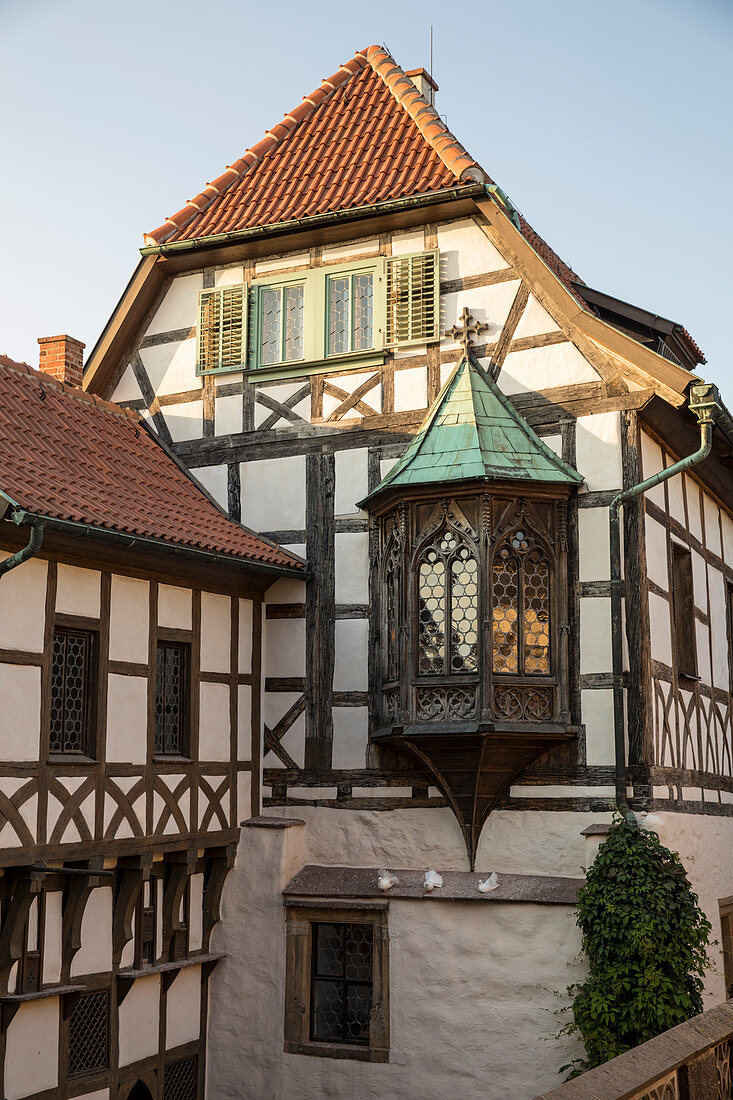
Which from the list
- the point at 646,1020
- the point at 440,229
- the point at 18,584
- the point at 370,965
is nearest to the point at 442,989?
the point at 370,965

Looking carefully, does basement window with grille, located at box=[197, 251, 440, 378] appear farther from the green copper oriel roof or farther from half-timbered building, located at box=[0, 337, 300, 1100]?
half-timbered building, located at box=[0, 337, 300, 1100]

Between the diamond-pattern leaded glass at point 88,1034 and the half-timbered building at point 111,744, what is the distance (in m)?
0.02

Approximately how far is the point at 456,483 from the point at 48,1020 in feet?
20.1

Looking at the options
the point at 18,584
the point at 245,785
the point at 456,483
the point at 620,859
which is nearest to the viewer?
the point at 18,584

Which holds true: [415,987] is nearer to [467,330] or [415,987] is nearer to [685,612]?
[685,612]

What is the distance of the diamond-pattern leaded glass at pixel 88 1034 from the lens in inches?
435

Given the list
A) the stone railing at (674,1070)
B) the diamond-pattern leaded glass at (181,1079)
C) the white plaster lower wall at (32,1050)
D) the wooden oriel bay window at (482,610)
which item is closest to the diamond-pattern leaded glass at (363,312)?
Answer: the wooden oriel bay window at (482,610)

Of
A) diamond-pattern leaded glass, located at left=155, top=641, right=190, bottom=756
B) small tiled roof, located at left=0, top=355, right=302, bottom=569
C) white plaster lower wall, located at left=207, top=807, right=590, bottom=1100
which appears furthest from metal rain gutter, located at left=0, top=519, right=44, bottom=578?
white plaster lower wall, located at left=207, top=807, right=590, bottom=1100

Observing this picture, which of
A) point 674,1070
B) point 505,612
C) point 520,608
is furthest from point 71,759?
point 674,1070

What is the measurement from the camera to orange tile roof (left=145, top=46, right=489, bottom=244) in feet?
45.8

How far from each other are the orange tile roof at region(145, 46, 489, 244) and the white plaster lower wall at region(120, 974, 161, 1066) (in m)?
8.36

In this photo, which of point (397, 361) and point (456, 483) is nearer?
point (456, 483)

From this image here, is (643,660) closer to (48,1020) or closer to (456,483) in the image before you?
(456,483)

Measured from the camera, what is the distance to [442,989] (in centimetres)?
1211
